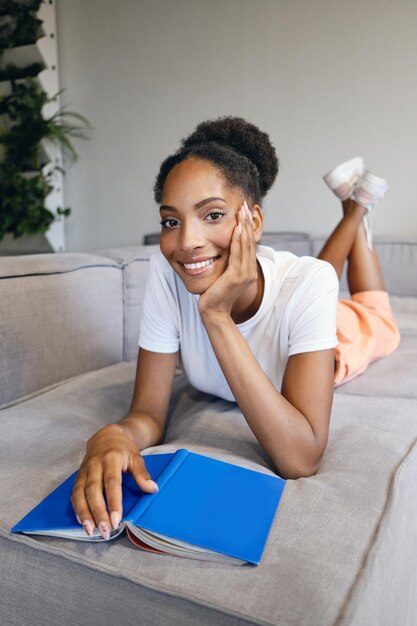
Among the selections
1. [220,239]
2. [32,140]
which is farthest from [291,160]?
[220,239]

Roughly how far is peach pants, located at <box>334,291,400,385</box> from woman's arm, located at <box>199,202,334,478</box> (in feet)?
1.45

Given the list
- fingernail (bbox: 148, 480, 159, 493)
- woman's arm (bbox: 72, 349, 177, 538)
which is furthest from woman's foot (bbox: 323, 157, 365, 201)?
fingernail (bbox: 148, 480, 159, 493)

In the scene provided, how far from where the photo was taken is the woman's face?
3.36 ft

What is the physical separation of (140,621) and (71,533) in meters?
0.15

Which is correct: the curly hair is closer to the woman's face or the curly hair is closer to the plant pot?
the woman's face

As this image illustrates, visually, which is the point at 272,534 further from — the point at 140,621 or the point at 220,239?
the point at 220,239

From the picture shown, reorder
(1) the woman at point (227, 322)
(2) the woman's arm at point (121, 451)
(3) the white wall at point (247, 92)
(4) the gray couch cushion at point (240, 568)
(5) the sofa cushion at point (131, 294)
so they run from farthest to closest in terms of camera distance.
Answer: (3) the white wall at point (247, 92) < (5) the sofa cushion at point (131, 294) < (1) the woman at point (227, 322) < (2) the woman's arm at point (121, 451) < (4) the gray couch cushion at point (240, 568)

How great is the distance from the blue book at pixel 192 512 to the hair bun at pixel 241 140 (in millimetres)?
611

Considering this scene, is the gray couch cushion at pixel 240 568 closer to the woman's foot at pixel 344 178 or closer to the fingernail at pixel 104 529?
the fingernail at pixel 104 529

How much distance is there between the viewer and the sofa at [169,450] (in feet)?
2.23

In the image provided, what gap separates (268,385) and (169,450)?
0.22 m

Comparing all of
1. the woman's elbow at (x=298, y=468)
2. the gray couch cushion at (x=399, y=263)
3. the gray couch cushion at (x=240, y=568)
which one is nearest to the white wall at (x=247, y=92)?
the gray couch cushion at (x=399, y=263)

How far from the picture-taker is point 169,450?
102cm

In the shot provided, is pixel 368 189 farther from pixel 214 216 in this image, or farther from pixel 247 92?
pixel 247 92
